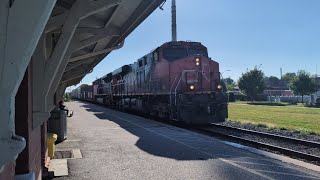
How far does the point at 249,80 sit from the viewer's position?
240 ft

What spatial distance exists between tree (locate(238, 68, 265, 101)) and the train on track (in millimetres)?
51826

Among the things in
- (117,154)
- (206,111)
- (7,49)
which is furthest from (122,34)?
(206,111)

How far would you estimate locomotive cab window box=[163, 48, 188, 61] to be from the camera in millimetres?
19652

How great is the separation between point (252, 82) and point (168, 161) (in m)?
65.7

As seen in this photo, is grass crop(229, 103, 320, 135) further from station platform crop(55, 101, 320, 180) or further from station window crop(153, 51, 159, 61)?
station platform crop(55, 101, 320, 180)

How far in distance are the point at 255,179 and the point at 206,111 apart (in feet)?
33.5

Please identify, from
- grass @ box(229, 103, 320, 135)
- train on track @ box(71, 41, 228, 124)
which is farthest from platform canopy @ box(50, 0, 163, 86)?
grass @ box(229, 103, 320, 135)

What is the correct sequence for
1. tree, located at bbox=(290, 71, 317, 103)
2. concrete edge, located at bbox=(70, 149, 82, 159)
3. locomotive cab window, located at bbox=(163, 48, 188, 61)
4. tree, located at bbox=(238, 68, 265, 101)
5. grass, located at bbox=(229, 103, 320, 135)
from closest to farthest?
concrete edge, located at bbox=(70, 149, 82, 159), grass, located at bbox=(229, 103, 320, 135), locomotive cab window, located at bbox=(163, 48, 188, 61), tree, located at bbox=(290, 71, 317, 103), tree, located at bbox=(238, 68, 265, 101)

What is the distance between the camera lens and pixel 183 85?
60.6 feet

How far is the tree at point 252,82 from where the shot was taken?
73.2 meters

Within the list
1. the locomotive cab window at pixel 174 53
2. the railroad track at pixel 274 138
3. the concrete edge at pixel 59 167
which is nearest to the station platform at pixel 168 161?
the concrete edge at pixel 59 167

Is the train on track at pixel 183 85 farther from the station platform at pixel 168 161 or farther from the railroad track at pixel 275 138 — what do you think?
the station platform at pixel 168 161

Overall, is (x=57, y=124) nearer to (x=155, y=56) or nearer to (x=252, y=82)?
(x=155, y=56)

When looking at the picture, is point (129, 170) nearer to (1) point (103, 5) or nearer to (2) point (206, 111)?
(1) point (103, 5)
